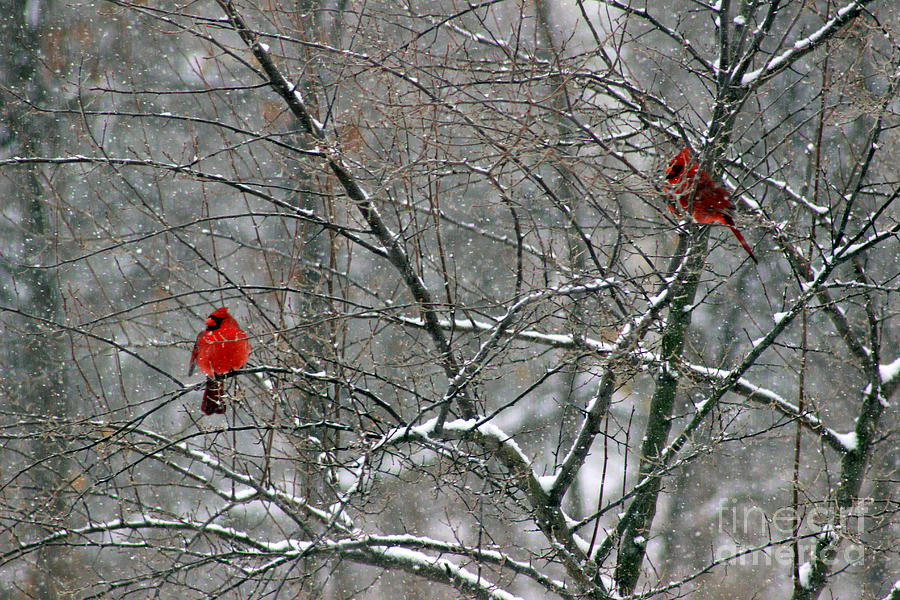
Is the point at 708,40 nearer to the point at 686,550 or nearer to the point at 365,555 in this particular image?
the point at 686,550

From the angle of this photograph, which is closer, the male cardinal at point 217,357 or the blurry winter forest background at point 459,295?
the blurry winter forest background at point 459,295

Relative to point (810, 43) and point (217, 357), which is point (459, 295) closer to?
point (217, 357)

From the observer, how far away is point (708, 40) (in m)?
13.2

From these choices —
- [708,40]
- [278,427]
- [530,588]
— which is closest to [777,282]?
[708,40]

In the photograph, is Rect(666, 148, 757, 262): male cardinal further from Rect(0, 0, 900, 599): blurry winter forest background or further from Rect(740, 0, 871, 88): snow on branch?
Rect(740, 0, 871, 88): snow on branch

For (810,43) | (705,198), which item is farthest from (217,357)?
(810,43)

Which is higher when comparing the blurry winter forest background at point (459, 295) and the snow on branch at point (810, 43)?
the snow on branch at point (810, 43)

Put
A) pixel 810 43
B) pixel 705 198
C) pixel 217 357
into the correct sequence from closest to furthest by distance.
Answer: pixel 705 198, pixel 217 357, pixel 810 43

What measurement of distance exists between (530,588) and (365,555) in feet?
32.9

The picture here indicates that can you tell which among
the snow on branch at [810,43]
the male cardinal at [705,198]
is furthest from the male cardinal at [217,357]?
the snow on branch at [810,43]

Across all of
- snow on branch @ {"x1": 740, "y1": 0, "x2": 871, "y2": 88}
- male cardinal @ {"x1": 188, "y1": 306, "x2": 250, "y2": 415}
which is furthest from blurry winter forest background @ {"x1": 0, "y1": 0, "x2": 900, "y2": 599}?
male cardinal @ {"x1": 188, "y1": 306, "x2": 250, "y2": 415}

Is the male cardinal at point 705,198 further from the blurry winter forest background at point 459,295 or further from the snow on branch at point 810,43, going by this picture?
the snow on branch at point 810,43

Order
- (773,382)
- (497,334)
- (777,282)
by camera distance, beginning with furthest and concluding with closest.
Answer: (773,382) → (777,282) → (497,334)

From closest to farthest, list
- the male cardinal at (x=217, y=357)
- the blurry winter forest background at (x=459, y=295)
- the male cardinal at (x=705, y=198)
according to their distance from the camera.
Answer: the blurry winter forest background at (x=459, y=295) < the male cardinal at (x=705, y=198) < the male cardinal at (x=217, y=357)
